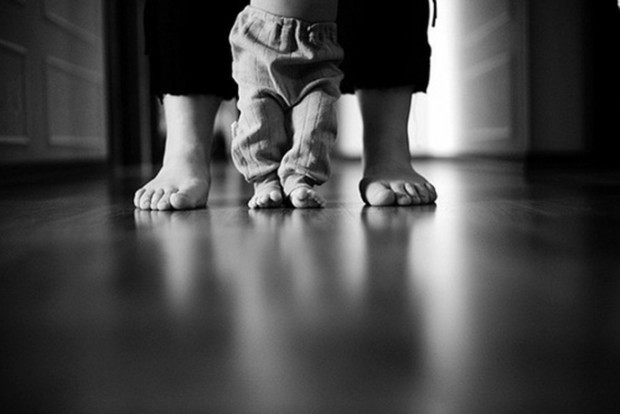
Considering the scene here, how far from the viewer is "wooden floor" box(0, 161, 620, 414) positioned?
0.33 metres

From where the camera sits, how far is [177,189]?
4.11 feet

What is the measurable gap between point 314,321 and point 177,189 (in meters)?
0.84

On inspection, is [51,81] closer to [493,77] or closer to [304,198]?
[493,77]

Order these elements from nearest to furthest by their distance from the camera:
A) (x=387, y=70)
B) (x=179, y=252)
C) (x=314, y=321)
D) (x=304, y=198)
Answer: (x=314, y=321), (x=179, y=252), (x=304, y=198), (x=387, y=70)

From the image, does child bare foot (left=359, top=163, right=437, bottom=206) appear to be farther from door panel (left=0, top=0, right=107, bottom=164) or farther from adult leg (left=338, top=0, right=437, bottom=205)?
door panel (left=0, top=0, right=107, bottom=164)

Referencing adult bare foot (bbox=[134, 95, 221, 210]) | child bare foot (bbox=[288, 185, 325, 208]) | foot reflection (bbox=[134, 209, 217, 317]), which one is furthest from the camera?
adult bare foot (bbox=[134, 95, 221, 210])

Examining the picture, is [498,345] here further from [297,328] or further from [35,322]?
[35,322]

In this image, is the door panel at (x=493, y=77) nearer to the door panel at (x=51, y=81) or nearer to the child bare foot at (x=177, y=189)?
the door panel at (x=51, y=81)

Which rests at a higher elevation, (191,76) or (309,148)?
(191,76)

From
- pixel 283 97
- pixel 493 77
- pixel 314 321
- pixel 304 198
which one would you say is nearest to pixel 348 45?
pixel 283 97

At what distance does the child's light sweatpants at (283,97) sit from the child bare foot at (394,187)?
10 cm

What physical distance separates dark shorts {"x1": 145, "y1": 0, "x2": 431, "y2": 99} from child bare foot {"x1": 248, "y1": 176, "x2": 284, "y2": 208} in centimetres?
22

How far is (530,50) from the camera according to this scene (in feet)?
10.3

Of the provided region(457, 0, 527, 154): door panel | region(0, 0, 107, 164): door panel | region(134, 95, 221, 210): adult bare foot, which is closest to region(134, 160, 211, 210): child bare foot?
region(134, 95, 221, 210): adult bare foot
